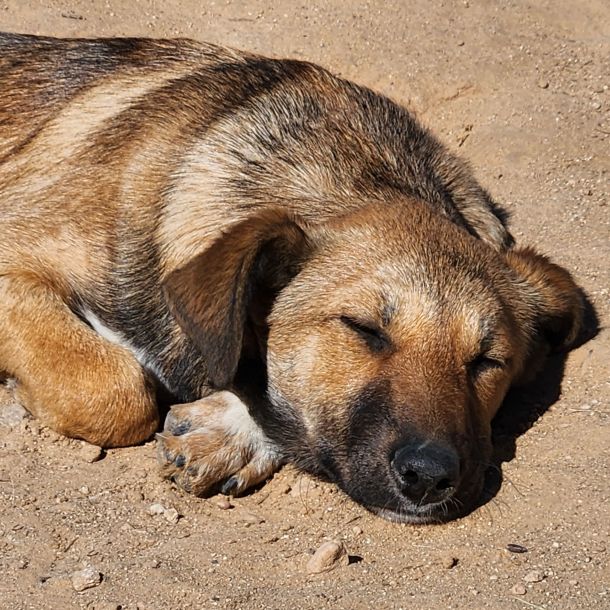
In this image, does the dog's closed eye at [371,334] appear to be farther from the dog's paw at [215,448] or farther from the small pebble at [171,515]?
the small pebble at [171,515]

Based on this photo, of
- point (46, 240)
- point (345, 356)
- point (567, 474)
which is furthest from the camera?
point (46, 240)

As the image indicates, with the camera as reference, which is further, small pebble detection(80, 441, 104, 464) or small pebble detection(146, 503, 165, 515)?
small pebble detection(80, 441, 104, 464)

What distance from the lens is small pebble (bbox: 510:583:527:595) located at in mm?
4473

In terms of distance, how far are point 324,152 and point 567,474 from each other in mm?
1812

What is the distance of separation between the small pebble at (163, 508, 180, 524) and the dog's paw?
0.18 m

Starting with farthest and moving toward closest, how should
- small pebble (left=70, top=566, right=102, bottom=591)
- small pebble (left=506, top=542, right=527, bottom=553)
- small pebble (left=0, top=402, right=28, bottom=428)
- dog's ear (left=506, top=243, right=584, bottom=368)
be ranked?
dog's ear (left=506, top=243, right=584, bottom=368) < small pebble (left=0, top=402, right=28, bottom=428) < small pebble (left=506, top=542, right=527, bottom=553) < small pebble (left=70, top=566, right=102, bottom=591)

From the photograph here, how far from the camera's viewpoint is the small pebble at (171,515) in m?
4.92

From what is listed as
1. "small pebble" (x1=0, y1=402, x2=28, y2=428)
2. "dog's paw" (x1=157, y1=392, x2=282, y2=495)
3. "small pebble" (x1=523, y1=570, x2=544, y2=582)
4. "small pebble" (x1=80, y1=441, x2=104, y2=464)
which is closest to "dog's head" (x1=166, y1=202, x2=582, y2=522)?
"dog's paw" (x1=157, y1=392, x2=282, y2=495)

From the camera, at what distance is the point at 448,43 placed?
28.2ft

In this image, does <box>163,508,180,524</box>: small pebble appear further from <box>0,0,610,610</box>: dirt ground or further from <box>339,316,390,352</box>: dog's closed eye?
<box>339,316,390,352</box>: dog's closed eye

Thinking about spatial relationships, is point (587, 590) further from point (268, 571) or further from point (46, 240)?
point (46, 240)


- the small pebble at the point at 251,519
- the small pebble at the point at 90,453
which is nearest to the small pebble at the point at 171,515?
the small pebble at the point at 251,519

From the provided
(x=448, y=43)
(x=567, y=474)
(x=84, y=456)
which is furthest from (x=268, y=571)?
(x=448, y=43)

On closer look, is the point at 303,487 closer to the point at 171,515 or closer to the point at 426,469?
the point at 171,515
